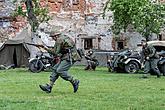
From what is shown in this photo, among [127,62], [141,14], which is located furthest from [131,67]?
[141,14]

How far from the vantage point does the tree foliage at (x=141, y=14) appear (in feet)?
114

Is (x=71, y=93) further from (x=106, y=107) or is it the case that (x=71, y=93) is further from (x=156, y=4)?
(x=156, y=4)

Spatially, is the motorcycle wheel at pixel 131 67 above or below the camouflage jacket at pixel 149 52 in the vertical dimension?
below

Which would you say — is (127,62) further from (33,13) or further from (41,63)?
(33,13)

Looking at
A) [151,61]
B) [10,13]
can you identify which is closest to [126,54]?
[151,61]

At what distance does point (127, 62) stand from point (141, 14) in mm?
8505

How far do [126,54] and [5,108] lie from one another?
58.8 ft

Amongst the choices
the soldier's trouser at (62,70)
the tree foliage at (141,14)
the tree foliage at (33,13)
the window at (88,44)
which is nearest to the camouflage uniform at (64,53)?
the soldier's trouser at (62,70)

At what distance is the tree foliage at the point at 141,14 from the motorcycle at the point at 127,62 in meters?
7.48

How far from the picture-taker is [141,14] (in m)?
34.5

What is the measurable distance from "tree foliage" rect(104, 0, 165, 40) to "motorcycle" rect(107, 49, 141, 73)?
7477mm

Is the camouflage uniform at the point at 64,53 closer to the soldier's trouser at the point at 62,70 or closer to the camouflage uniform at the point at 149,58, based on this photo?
the soldier's trouser at the point at 62,70

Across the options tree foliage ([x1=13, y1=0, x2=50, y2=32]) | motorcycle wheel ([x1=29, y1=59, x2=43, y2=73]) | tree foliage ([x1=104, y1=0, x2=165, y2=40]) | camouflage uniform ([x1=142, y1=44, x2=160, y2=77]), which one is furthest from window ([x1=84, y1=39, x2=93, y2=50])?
camouflage uniform ([x1=142, y1=44, x2=160, y2=77])

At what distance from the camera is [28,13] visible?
32.5 meters
